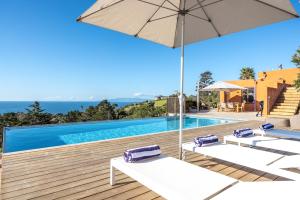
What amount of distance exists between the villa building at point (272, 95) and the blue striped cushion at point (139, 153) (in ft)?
46.4

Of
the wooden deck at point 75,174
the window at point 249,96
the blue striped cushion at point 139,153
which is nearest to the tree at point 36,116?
the wooden deck at point 75,174

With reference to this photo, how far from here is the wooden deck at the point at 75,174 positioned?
3188mm

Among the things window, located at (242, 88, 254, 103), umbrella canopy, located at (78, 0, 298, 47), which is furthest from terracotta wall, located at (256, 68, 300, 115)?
umbrella canopy, located at (78, 0, 298, 47)

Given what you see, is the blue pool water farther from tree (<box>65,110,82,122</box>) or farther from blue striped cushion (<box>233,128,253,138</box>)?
blue striped cushion (<box>233,128,253,138</box>)

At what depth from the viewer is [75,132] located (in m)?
10.8

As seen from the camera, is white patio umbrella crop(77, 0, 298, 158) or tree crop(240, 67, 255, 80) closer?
white patio umbrella crop(77, 0, 298, 158)

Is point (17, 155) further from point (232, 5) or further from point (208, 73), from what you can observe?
point (208, 73)

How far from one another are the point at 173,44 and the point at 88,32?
69.8ft

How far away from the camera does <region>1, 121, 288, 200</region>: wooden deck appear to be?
319 cm

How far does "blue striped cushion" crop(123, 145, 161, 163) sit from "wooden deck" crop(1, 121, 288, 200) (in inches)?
17.2

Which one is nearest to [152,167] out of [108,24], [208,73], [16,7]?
[108,24]

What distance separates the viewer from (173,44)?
5.37m

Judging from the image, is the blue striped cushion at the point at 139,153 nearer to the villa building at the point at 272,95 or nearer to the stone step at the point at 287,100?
the villa building at the point at 272,95

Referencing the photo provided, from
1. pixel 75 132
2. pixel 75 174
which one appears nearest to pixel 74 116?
pixel 75 132
